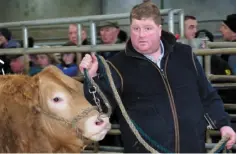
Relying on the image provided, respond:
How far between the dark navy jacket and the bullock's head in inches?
13.5

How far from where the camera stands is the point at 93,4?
45.1ft

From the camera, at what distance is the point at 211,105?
2979mm

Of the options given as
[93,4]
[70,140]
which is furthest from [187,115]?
[93,4]

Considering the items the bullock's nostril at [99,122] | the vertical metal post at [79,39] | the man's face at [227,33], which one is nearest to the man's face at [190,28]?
the man's face at [227,33]

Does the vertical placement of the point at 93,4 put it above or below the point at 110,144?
above

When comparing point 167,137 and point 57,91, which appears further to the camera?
point 57,91

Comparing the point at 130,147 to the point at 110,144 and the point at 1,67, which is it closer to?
the point at 110,144

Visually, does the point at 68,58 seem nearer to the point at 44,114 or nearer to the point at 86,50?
the point at 86,50

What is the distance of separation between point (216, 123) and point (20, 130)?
1.27 m

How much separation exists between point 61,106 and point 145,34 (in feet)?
2.77

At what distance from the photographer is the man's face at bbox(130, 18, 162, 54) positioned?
9.18 ft

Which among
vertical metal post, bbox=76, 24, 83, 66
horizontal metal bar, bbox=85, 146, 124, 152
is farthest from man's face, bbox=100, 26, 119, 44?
horizontal metal bar, bbox=85, 146, 124, 152

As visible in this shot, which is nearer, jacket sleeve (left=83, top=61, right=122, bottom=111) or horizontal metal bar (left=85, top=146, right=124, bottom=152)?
jacket sleeve (left=83, top=61, right=122, bottom=111)

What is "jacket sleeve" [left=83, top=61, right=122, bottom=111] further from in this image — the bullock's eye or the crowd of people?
the bullock's eye
